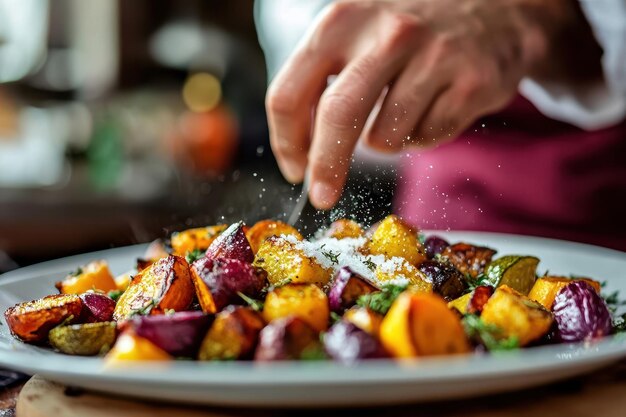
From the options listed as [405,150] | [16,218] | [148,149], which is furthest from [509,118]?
[148,149]

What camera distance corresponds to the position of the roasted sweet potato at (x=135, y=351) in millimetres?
759

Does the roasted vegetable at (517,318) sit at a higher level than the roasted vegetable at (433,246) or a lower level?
higher

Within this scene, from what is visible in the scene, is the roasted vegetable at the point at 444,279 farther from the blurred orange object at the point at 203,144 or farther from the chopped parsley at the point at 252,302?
the blurred orange object at the point at 203,144

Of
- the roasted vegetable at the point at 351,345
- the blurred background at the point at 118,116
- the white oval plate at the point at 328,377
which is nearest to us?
the white oval plate at the point at 328,377

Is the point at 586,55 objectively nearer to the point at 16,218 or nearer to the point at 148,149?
the point at 16,218

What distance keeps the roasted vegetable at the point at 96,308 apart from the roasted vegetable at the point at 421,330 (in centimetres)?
48

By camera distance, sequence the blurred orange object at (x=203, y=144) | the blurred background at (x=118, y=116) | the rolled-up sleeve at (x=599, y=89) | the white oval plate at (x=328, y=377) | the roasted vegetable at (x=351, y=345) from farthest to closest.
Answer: the blurred orange object at (x=203, y=144) < the blurred background at (x=118, y=116) < the rolled-up sleeve at (x=599, y=89) < the roasted vegetable at (x=351, y=345) < the white oval plate at (x=328, y=377)

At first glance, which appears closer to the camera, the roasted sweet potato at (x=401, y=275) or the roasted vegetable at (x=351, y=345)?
the roasted vegetable at (x=351, y=345)

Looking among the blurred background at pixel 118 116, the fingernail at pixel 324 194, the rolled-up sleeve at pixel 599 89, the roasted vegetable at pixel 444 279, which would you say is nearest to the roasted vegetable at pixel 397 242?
the roasted vegetable at pixel 444 279

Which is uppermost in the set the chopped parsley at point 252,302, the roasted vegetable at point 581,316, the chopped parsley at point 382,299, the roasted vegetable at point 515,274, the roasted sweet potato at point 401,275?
the chopped parsley at point 382,299

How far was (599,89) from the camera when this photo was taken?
2055mm

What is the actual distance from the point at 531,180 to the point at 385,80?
81cm

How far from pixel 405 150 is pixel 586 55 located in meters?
0.80

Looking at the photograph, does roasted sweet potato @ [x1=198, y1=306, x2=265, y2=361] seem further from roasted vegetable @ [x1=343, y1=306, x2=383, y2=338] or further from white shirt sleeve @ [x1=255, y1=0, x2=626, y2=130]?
white shirt sleeve @ [x1=255, y1=0, x2=626, y2=130]
